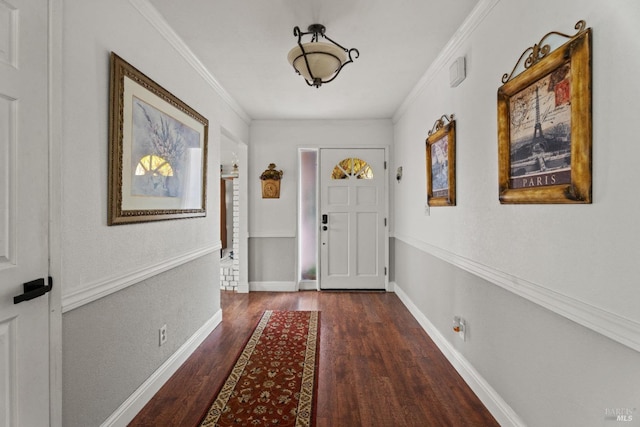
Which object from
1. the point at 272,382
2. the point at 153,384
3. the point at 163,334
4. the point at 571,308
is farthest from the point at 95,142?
the point at 571,308

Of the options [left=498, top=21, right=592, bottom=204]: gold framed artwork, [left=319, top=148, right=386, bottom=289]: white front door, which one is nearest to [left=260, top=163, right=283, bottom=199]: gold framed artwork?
[left=319, top=148, right=386, bottom=289]: white front door

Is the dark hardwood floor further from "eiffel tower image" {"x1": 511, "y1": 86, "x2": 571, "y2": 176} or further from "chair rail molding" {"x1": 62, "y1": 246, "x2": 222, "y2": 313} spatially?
"eiffel tower image" {"x1": 511, "y1": 86, "x2": 571, "y2": 176}

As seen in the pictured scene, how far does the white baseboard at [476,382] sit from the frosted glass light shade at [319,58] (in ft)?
7.26

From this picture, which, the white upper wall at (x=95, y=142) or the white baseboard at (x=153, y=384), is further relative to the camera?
the white baseboard at (x=153, y=384)

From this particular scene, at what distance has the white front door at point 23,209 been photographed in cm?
113

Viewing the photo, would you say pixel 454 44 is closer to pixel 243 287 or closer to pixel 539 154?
pixel 539 154

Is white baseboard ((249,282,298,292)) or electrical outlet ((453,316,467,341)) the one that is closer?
electrical outlet ((453,316,467,341))

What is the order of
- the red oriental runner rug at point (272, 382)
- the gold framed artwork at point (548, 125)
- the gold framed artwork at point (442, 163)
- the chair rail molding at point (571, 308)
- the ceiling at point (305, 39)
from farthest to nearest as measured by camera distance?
the gold framed artwork at point (442, 163) < the ceiling at point (305, 39) < the red oriental runner rug at point (272, 382) < the gold framed artwork at point (548, 125) < the chair rail molding at point (571, 308)

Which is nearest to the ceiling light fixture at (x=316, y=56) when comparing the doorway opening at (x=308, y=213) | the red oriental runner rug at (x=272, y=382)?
the red oriental runner rug at (x=272, y=382)

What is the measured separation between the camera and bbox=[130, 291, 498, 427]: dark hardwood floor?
189cm

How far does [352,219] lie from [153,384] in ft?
10.2

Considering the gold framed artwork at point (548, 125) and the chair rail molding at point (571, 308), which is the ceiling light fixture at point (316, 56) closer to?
the gold framed artwork at point (548, 125)

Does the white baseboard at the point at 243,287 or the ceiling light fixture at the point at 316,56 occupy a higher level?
the ceiling light fixture at the point at 316,56

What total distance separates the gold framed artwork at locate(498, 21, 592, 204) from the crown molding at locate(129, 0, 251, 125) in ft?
6.83
